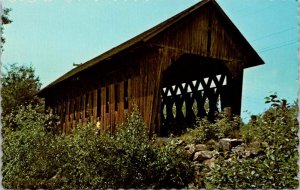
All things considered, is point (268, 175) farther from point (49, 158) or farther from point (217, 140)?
point (49, 158)

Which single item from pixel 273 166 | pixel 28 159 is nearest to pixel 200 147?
pixel 28 159

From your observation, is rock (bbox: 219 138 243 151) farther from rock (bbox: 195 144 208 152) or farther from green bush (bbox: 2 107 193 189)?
green bush (bbox: 2 107 193 189)

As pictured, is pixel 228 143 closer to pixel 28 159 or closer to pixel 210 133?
pixel 210 133

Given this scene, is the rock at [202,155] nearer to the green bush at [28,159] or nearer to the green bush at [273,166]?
the green bush at [273,166]

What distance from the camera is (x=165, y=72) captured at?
19438 mm

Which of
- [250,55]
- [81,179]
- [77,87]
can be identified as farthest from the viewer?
[77,87]

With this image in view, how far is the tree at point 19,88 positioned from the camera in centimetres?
3447

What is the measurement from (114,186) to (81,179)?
52.1 inches

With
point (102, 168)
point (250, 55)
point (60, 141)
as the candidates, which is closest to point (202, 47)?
point (250, 55)

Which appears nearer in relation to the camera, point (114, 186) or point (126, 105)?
point (114, 186)

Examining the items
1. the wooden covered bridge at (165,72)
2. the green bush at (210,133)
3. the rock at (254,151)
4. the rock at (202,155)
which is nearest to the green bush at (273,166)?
the rock at (254,151)

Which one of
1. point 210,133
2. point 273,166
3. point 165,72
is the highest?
point 165,72

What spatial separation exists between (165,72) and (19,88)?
21.4 metres

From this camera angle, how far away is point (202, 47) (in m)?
17.4
